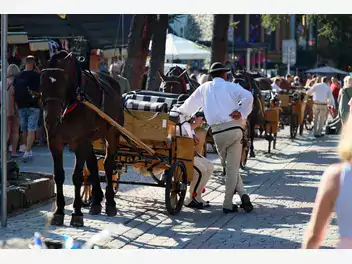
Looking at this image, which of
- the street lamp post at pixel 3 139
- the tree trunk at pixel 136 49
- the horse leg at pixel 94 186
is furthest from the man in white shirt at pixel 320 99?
the street lamp post at pixel 3 139

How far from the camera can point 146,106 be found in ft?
37.2

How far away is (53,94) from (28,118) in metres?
7.39

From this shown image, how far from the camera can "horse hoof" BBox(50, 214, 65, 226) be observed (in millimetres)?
9805

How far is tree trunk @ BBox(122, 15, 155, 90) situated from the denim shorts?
3.03m

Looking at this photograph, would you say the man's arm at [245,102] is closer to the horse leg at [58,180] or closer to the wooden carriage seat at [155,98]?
the wooden carriage seat at [155,98]

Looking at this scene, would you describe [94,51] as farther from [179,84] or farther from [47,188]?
[47,188]

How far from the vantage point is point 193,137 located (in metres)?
11.4

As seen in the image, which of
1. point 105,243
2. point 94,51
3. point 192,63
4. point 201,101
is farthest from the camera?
point 192,63

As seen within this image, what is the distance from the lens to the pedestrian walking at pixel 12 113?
16.9 meters

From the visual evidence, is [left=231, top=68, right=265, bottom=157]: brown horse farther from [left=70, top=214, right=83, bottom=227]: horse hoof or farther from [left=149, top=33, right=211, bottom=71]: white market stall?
[left=149, top=33, right=211, bottom=71]: white market stall

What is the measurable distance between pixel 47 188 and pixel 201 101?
2.50 metres

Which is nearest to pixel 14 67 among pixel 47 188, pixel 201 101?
pixel 47 188

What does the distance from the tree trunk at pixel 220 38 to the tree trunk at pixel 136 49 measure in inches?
212

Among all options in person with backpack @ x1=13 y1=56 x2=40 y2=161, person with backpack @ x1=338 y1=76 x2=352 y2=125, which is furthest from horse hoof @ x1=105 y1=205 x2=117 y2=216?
person with backpack @ x1=338 y1=76 x2=352 y2=125
